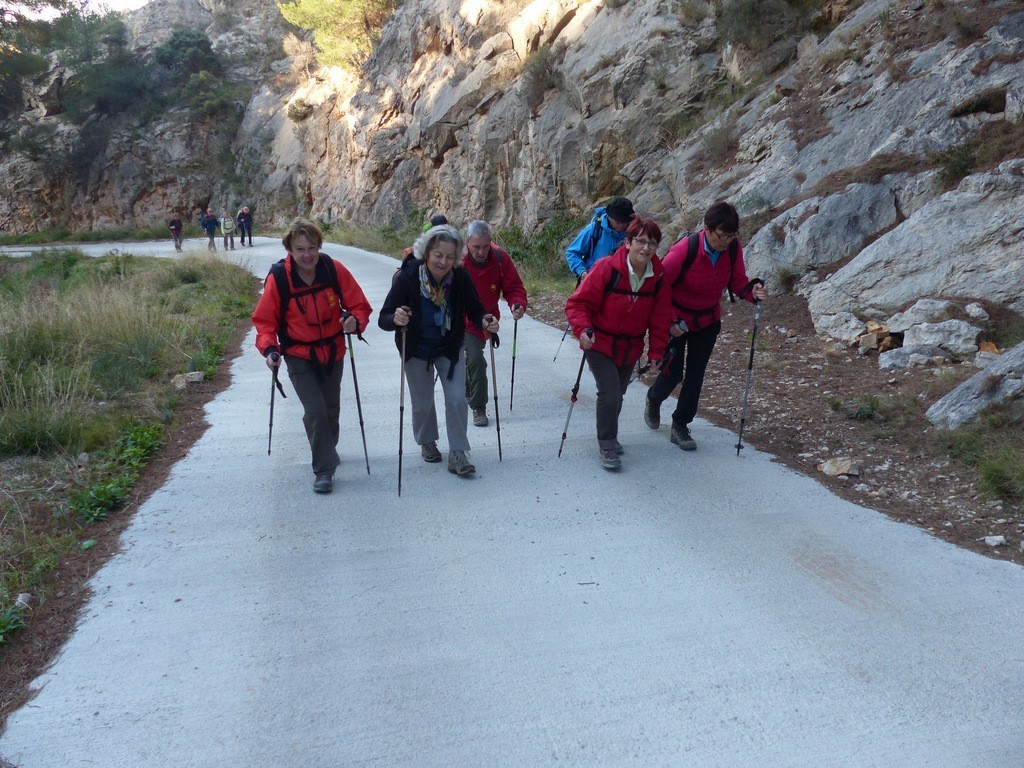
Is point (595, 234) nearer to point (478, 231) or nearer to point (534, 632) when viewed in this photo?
point (478, 231)

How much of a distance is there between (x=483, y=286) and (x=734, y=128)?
9975 millimetres

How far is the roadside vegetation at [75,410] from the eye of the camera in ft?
15.4

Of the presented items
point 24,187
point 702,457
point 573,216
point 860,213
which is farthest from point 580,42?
point 24,187

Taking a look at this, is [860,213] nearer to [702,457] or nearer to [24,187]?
[702,457]

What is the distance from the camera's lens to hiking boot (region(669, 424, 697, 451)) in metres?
6.25

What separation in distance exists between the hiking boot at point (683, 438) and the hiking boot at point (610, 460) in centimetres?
65

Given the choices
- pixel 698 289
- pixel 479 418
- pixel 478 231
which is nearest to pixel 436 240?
pixel 478 231

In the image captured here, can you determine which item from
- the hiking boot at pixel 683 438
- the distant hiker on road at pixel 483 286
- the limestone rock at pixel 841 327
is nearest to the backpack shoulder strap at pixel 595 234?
the distant hiker on road at pixel 483 286

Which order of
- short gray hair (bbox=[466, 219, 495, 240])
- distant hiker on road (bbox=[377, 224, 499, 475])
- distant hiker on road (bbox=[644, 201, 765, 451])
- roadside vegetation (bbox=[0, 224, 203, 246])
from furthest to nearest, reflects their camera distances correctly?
1. roadside vegetation (bbox=[0, 224, 203, 246])
2. short gray hair (bbox=[466, 219, 495, 240])
3. distant hiker on road (bbox=[644, 201, 765, 451])
4. distant hiker on road (bbox=[377, 224, 499, 475])

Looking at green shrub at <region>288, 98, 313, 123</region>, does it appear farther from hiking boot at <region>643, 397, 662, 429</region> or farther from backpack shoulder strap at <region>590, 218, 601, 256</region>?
hiking boot at <region>643, 397, 662, 429</region>

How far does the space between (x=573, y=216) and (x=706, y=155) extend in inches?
192

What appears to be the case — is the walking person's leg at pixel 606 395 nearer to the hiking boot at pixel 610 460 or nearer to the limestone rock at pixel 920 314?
the hiking boot at pixel 610 460

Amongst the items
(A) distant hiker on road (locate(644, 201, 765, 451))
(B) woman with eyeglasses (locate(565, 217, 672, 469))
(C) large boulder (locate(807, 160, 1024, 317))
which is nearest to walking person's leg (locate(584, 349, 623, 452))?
(B) woman with eyeglasses (locate(565, 217, 672, 469))

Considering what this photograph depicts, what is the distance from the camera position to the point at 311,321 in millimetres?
5367
